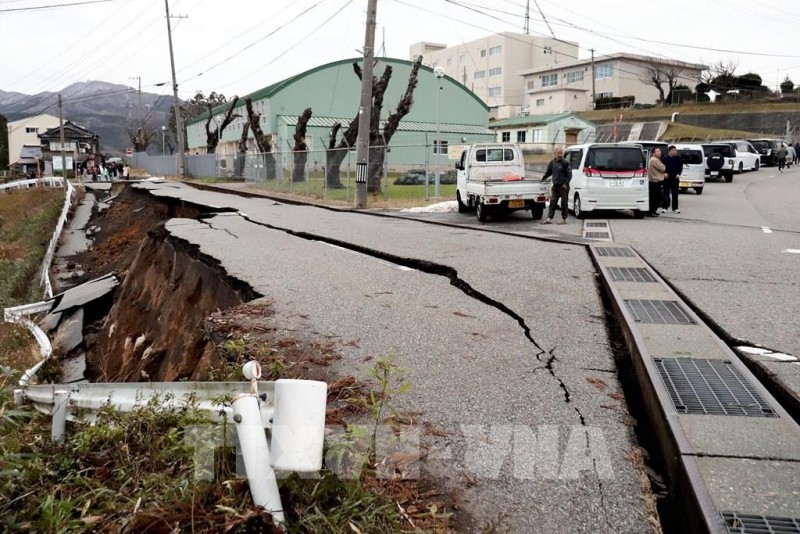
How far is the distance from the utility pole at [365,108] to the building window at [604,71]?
216 ft

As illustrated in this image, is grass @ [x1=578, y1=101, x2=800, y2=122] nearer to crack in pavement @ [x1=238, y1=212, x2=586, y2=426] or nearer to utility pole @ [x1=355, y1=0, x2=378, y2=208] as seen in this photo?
utility pole @ [x1=355, y1=0, x2=378, y2=208]

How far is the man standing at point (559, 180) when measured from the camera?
15.2 m

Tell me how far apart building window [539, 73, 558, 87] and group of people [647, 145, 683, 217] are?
71.2 m

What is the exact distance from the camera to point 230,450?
2.94 m

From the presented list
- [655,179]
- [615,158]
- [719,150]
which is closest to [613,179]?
[615,158]

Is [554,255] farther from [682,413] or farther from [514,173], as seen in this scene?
[514,173]

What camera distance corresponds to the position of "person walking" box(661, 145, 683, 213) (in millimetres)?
17109

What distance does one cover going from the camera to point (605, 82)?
79.6 metres

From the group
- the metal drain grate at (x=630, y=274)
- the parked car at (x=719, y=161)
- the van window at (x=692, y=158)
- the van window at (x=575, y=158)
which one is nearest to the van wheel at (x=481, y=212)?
the van window at (x=575, y=158)

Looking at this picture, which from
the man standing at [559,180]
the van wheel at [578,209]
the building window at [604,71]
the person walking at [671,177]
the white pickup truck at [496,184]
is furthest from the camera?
the building window at [604,71]

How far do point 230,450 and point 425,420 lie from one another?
3.90 ft

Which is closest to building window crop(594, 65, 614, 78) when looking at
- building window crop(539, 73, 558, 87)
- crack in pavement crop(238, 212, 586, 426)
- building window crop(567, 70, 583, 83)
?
building window crop(567, 70, 583, 83)

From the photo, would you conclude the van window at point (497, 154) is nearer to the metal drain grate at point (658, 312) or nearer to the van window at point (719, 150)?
the metal drain grate at point (658, 312)

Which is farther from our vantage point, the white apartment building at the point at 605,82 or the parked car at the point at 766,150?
the white apartment building at the point at 605,82
